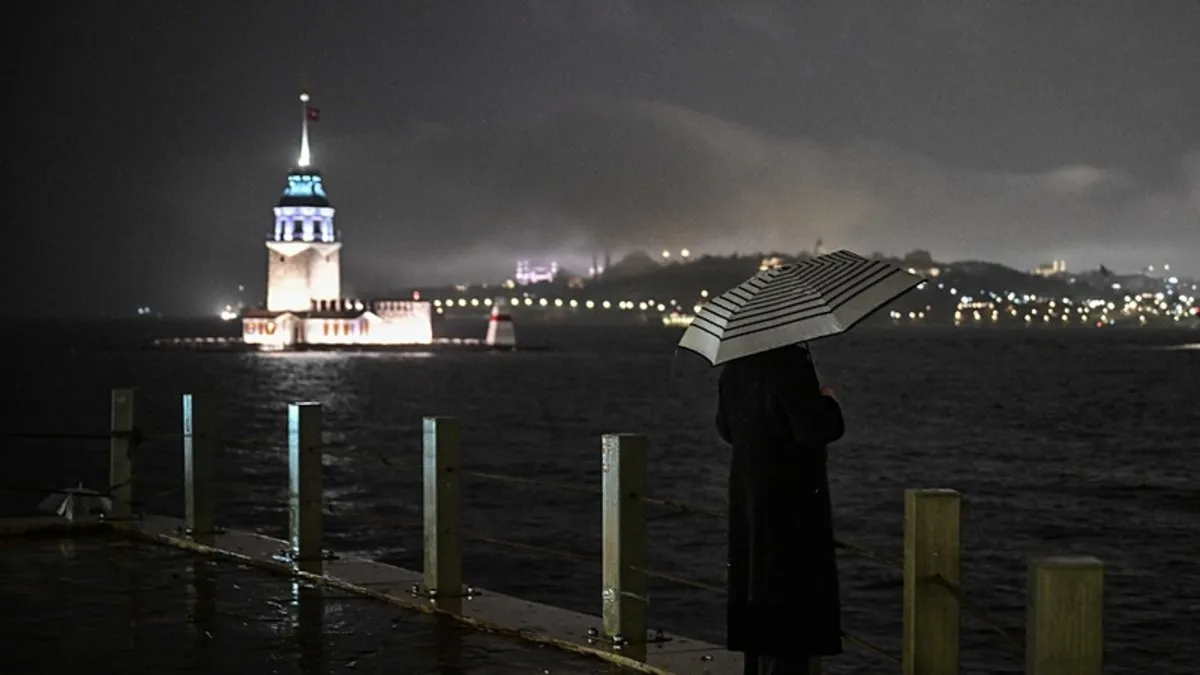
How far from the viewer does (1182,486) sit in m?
46.4

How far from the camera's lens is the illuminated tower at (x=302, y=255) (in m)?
185

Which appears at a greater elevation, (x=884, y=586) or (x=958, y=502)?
(x=958, y=502)

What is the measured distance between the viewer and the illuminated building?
185250 millimetres

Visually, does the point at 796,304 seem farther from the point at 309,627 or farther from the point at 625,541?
the point at 309,627

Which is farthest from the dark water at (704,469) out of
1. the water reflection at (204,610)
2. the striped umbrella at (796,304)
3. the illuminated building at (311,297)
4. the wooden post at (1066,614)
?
the illuminated building at (311,297)

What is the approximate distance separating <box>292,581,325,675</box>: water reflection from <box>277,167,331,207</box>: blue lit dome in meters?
180

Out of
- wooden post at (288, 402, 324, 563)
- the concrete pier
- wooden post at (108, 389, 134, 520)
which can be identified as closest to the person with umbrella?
the concrete pier

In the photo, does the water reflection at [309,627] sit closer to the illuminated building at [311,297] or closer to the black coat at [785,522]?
the black coat at [785,522]

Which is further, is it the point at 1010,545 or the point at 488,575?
the point at 1010,545

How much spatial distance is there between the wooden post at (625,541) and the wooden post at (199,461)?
4643mm

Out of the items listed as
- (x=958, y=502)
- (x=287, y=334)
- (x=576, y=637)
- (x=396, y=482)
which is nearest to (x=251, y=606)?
(x=576, y=637)

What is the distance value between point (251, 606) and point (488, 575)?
599 inches

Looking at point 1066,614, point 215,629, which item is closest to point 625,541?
point 215,629

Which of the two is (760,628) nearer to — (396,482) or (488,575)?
(488,575)
